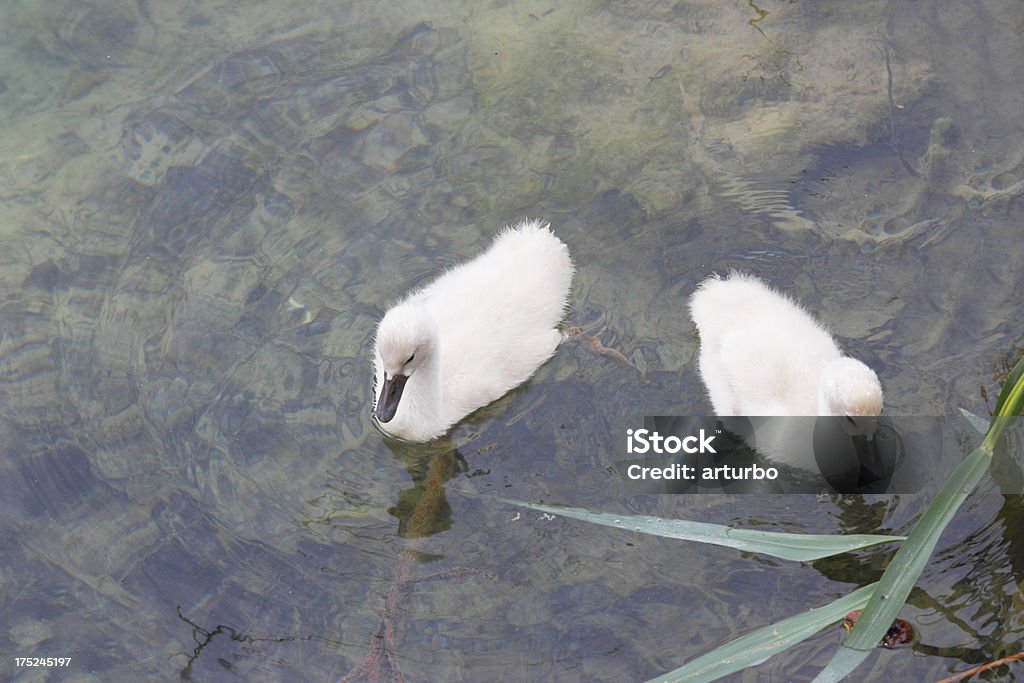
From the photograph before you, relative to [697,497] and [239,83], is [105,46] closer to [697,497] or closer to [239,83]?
[239,83]

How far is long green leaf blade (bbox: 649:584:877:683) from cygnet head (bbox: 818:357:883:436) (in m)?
0.60

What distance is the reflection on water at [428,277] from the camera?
3.60 metres

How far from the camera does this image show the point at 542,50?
5188mm

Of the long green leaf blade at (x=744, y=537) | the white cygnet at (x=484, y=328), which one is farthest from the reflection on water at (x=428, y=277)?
the long green leaf blade at (x=744, y=537)

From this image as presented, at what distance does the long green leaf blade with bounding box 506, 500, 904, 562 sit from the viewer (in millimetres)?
3291

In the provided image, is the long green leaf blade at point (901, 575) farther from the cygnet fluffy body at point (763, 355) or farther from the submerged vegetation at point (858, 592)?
the cygnet fluffy body at point (763, 355)

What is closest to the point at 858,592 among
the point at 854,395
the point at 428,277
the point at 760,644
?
the point at 760,644

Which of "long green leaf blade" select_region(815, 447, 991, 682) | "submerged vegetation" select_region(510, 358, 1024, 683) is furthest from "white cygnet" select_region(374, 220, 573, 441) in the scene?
"long green leaf blade" select_region(815, 447, 991, 682)

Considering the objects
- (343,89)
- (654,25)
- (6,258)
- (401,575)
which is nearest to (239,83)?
(343,89)

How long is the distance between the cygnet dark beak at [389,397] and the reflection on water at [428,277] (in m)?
0.27

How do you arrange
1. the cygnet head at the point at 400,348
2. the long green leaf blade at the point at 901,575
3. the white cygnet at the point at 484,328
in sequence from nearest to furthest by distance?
the long green leaf blade at the point at 901,575, the cygnet head at the point at 400,348, the white cygnet at the point at 484,328

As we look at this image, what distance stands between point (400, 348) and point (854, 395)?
139cm

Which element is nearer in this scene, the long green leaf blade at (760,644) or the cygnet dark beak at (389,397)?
the long green leaf blade at (760,644)

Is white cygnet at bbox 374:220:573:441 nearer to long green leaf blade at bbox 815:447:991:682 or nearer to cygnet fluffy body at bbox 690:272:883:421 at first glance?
cygnet fluffy body at bbox 690:272:883:421
